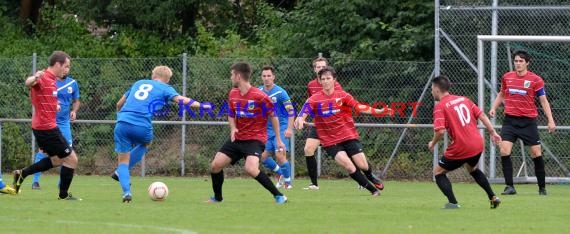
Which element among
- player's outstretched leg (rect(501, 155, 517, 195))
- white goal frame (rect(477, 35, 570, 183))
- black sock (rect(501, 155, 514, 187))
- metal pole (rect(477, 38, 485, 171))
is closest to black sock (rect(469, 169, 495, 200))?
player's outstretched leg (rect(501, 155, 517, 195))

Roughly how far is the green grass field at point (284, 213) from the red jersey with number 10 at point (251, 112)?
2.63ft

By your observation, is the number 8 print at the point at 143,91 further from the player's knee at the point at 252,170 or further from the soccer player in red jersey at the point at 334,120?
the soccer player in red jersey at the point at 334,120

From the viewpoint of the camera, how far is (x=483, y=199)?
14.1 metres

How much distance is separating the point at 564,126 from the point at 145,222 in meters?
10.1

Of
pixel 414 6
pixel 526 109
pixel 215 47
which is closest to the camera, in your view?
pixel 526 109

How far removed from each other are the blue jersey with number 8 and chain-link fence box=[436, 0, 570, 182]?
725 cm

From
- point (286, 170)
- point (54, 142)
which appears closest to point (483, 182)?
point (54, 142)

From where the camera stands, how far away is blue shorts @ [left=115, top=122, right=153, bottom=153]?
1285cm

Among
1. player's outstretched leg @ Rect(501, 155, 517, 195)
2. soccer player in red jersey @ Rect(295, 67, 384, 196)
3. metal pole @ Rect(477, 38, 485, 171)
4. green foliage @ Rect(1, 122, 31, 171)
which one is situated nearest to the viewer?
soccer player in red jersey @ Rect(295, 67, 384, 196)

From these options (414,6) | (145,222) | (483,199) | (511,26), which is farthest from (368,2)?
(145,222)

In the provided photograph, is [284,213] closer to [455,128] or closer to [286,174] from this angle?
[455,128]

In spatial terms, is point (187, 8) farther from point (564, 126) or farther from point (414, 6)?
point (564, 126)

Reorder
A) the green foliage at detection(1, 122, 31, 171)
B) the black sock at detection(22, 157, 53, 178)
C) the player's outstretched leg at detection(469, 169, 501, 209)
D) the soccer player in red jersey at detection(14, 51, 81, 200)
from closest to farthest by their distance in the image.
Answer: the player's outstretched leg at detection(469, 169, 501, 209) → the soccer player in red jersey at detection(14, 51, 81, 200) → the black sock at detection(22, 157, 53, 178) → the green foliage at detection(1, 122, 31, 171)

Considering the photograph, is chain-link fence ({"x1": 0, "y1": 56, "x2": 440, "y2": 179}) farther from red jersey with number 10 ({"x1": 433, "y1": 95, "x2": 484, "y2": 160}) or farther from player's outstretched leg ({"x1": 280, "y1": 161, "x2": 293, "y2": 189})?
red jersey with number 10 ({"x1": 433, "y1": 95, "x2": 484, "y2": 160})
